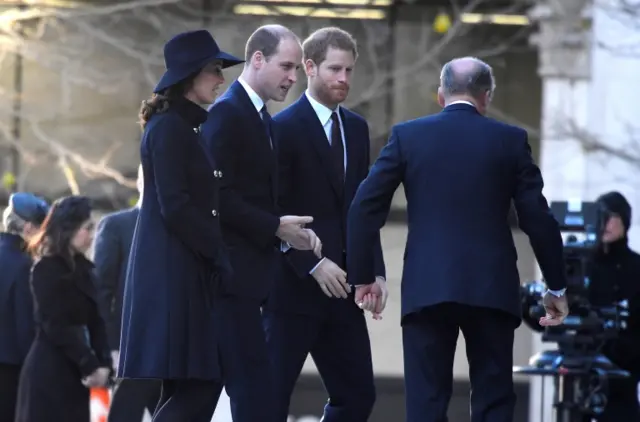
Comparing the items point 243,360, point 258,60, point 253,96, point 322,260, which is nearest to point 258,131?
point 253,96

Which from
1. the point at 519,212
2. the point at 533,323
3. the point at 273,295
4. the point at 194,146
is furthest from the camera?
the point at 533,323

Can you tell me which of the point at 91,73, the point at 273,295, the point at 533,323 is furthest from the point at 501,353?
the point at 91,73

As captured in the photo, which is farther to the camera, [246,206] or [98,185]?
[98,185]

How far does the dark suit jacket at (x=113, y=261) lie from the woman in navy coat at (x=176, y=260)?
374cm

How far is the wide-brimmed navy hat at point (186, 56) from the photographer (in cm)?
670

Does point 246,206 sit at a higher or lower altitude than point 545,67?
lower

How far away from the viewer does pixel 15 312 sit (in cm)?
965

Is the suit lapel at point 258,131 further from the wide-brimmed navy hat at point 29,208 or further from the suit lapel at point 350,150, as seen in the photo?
the wide-brimmed navy hat at point 29,208

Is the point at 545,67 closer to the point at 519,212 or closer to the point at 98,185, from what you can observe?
the point at 98,185

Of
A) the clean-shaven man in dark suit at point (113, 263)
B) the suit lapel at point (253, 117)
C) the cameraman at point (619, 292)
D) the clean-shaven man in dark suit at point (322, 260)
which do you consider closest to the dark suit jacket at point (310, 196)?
the clean-shaven man in dark suit at point (322, 260)

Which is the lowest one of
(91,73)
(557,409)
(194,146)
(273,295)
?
(557,409)

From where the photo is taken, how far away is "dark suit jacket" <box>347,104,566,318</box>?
6.94 metres

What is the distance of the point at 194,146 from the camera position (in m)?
6.64

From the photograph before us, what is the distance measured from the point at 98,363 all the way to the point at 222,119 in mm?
Answer: 2345
